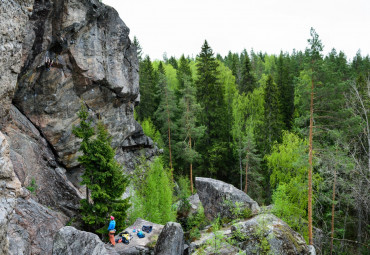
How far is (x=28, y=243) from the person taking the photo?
11.0m

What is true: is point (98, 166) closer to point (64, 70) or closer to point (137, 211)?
point (137, 211)

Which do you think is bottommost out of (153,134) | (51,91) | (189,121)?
(153,134)

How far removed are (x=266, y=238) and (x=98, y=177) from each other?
9317mm

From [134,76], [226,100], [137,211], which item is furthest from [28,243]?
[226,100]

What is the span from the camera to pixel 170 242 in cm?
1294

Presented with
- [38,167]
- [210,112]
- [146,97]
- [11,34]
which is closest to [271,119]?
[210,112]

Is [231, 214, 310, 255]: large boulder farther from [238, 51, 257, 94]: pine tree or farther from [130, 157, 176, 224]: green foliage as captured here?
[238, 51, 257, 94]: pine tree

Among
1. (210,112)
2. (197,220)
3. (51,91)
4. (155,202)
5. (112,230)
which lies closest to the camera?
(112,230)

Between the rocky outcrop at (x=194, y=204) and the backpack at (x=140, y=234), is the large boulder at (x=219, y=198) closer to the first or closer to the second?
the rocky outcrop at (x=194, y=204)

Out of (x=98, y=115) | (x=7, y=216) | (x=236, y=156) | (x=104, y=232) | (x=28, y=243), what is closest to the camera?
(x=7, y=216)

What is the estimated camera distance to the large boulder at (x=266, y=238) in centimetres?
1096

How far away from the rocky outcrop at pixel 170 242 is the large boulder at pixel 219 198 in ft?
12.7

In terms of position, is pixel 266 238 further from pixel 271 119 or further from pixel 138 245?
pixel 271 119

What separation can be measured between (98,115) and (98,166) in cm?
868
